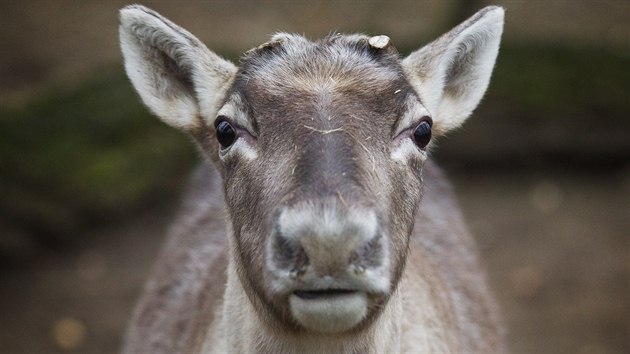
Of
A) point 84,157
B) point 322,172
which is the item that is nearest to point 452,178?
point 84,157

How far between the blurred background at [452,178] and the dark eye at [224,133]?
21.0ft

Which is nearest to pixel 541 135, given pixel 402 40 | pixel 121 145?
pixel 402 40

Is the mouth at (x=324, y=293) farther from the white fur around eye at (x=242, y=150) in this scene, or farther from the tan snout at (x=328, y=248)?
the white fur around eye at (x=242, y=150)

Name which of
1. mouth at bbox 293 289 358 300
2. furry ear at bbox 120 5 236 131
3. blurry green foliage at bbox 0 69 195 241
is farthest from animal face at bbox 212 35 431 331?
blurry green foliage at bbox 0 69 195 241

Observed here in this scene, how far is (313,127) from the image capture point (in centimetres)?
488

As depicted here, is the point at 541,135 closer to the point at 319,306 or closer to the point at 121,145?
the point at 121,145

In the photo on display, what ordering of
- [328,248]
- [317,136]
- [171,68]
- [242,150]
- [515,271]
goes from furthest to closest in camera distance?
[515,271], [171,68], [242,150], [317,136], [328,248]

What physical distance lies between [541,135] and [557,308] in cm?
283

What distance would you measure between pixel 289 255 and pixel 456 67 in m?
2.33

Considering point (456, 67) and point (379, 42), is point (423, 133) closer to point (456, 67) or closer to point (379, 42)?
point (379, 42)

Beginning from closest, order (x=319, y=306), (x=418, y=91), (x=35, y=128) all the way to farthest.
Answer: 1. (x=319, y=306)
2. (x=418, y=91)
3. (x=35, y=128)

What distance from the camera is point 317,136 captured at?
482 cm

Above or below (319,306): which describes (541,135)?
below

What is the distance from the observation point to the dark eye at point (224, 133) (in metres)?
5.38
